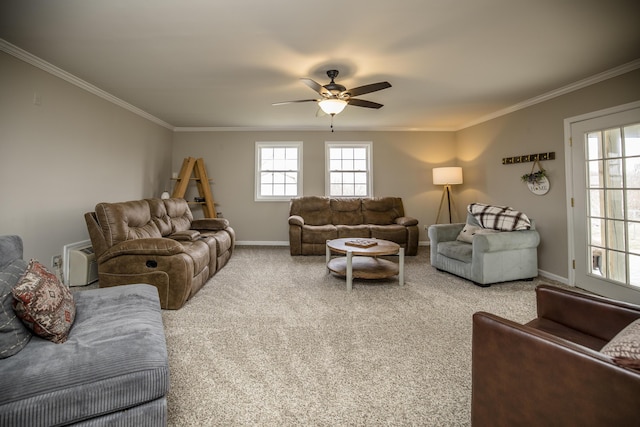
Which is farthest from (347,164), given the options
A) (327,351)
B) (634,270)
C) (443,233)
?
(327,351)

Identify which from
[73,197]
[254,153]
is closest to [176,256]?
[73,197]

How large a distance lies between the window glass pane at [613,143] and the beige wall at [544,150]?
0.30 metres

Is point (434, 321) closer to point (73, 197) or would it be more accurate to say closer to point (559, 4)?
point (559, 4)

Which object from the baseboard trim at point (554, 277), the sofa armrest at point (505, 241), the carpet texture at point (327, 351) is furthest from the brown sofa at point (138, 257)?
the baseboard trim at point (554, 277)

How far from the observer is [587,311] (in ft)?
4.58

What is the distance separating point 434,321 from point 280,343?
1.33 metres

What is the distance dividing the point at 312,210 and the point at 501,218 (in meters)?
3.13

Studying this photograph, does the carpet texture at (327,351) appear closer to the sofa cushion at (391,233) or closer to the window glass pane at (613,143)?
the sofa cushion at (391,233)

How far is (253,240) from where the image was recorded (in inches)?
229

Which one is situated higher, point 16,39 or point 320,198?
point 16,39

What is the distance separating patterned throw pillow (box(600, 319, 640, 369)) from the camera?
2.62ft

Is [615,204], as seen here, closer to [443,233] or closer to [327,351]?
[443,233]

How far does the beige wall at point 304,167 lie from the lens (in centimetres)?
575

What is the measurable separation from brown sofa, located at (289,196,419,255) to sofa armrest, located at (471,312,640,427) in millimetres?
3833
